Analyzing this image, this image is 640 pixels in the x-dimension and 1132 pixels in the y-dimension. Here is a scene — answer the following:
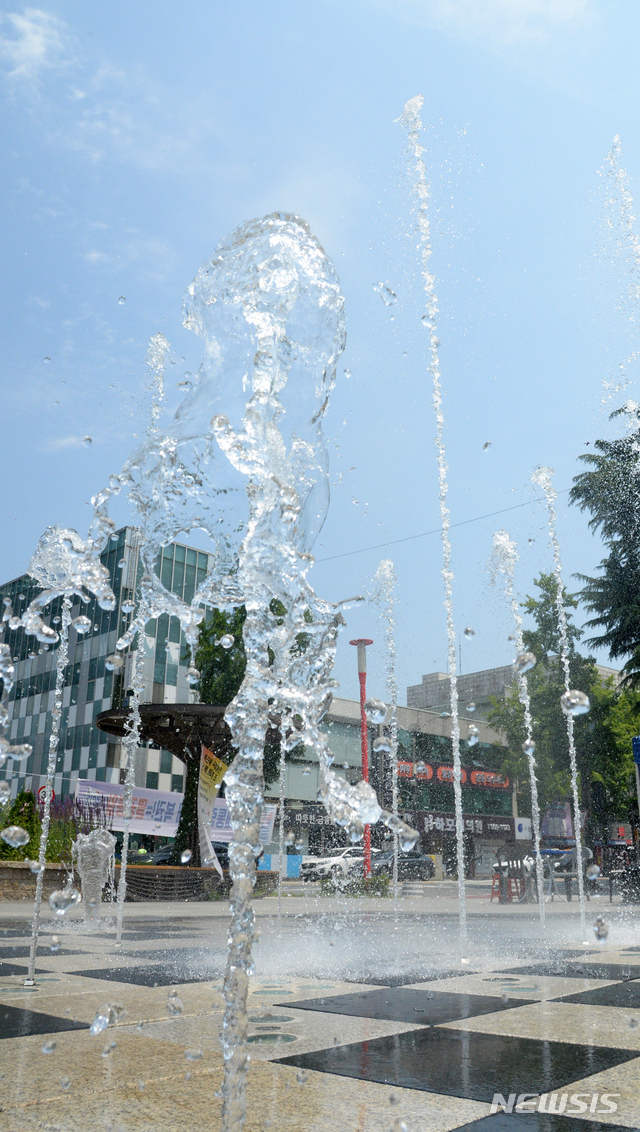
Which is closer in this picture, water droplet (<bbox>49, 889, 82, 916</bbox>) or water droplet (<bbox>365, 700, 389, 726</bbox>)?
water droplet (<bbox>49, 889, 82, 916</bbox>)

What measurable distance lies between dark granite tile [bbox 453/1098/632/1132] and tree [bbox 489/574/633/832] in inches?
1218

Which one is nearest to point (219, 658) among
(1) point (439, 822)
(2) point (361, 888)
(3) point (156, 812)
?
(3) point (156, 812)

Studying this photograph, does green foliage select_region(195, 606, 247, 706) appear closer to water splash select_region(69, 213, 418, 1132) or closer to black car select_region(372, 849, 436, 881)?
black car select_region(372, 849, 436, 881)

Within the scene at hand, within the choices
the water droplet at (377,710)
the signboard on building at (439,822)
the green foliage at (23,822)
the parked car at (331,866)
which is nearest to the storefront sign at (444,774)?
the signboard on building at (439,822)

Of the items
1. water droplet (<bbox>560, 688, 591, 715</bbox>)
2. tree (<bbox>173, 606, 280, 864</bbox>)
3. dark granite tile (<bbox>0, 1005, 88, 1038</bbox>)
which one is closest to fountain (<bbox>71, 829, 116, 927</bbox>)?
dark granite tile (<bbox>0, 1005, 88, 1038</bbox>)

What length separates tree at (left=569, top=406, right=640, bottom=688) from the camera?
25.2 metres

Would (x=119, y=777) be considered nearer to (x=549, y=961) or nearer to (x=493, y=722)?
(x=493, y=722)

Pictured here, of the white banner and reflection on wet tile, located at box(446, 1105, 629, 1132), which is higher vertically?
the white banner

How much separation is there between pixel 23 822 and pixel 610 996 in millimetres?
13235

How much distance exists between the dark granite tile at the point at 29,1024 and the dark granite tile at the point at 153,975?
1059 millimetres

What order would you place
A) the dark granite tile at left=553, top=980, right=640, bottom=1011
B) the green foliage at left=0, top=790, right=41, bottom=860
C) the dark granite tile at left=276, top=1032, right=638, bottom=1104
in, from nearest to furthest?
the dark granite tile at left=276, top=1032, right=638, bottom=1104, the dark granite tile at left=553, top=980, right=640, bottom=1011, the green foliage at left=0, top=790, right=41, bottom=860

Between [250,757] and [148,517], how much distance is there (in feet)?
9.10

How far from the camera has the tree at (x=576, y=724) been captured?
32719 mm

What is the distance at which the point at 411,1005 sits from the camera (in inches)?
157
